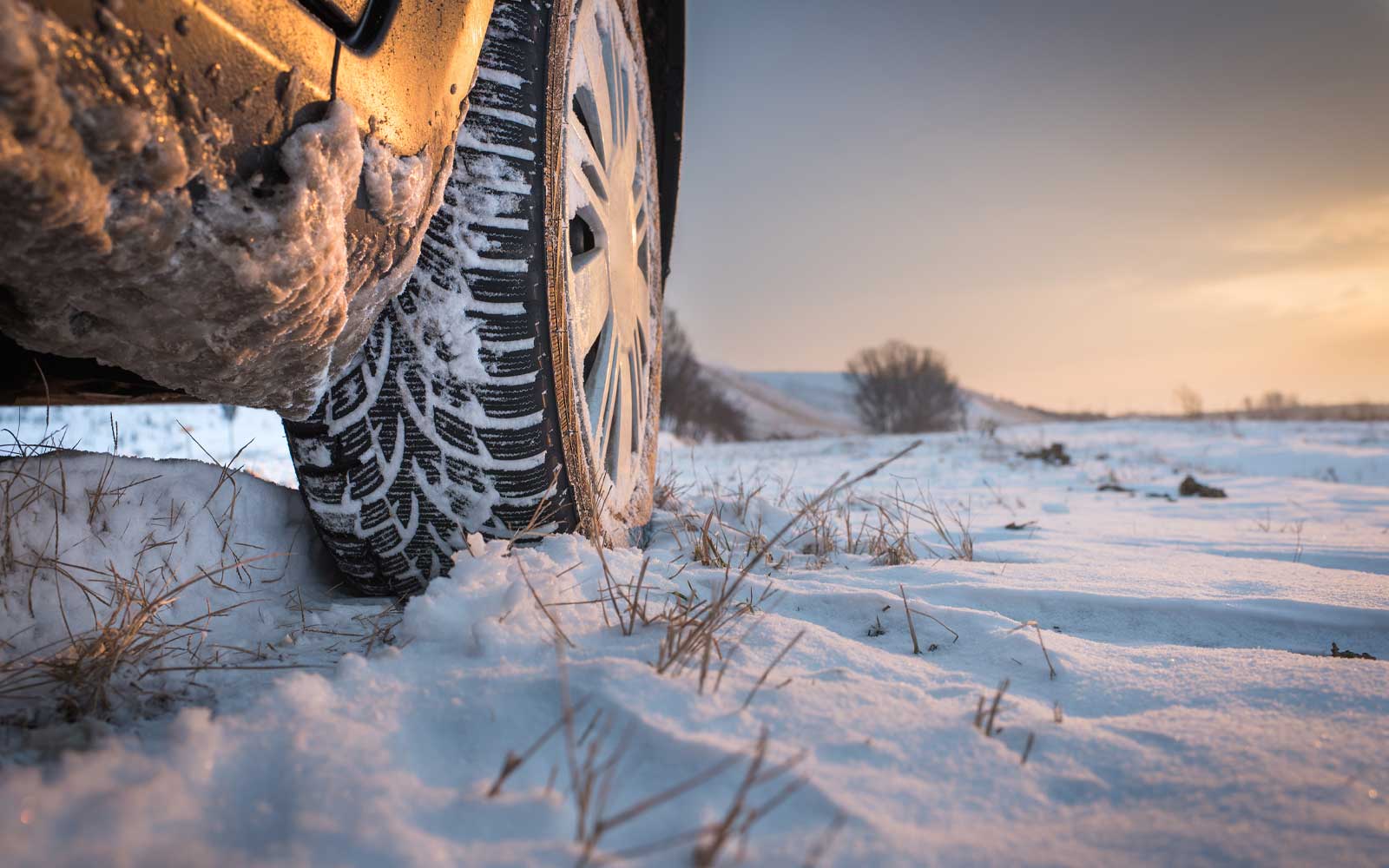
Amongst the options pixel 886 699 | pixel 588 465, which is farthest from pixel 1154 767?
pixel 588 465

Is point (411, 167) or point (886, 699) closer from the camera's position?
point (886, 699)

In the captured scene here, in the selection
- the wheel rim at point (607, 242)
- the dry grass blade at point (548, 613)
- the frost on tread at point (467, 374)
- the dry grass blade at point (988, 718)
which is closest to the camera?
the dry grass blade at point (988, 718)

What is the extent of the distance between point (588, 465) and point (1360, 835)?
1099 millimetres

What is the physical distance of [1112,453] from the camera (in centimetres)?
692

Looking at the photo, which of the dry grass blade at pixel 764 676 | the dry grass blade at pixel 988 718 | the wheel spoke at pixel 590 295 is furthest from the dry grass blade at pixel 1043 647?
the wheel spoke at pixel 590 295

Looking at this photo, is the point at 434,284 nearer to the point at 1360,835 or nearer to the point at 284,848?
the point at 284,848

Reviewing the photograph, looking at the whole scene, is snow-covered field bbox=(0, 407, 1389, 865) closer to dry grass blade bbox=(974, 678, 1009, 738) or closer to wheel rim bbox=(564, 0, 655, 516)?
dry grass blade bbox=(974, 678, 1009, 738)

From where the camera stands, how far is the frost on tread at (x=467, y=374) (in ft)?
3.63

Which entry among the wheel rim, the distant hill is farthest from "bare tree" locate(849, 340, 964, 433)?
the wheel rim

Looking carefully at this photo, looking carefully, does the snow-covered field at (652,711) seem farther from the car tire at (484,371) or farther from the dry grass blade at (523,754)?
the car tire at (484,371)

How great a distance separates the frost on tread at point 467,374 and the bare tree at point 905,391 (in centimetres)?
2420

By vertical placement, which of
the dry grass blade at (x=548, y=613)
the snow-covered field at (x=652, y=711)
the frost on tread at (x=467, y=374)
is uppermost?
the frost on tread at (x=467, y=374)

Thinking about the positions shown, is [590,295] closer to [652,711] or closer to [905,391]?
[652,711]

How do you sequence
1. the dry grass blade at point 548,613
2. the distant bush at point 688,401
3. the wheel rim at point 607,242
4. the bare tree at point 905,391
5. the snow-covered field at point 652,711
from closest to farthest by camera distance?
the snow-covered field at point 652,711
the dry grass blade at point 548,613
the wheel rim at point 607,242
the distant bush at point 688,401
the bare tree at point 905,391
